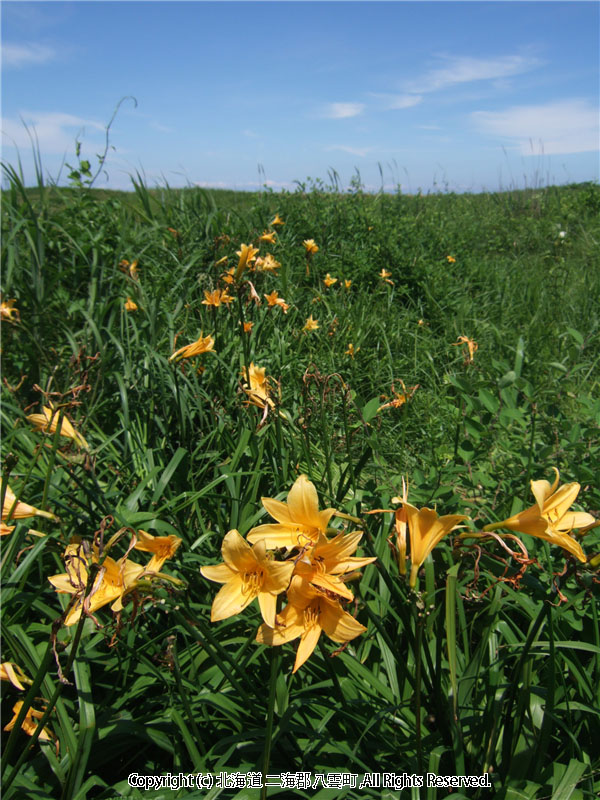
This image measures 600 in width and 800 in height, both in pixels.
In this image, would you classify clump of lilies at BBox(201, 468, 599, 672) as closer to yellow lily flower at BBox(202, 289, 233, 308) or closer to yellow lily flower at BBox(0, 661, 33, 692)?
yellow lily flower at BBox(0, 661, 33, 692)

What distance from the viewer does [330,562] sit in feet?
2.79

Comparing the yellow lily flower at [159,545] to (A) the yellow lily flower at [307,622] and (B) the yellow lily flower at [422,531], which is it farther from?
(B) the yellow lily flower at [422,531]

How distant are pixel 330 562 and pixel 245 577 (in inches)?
6.3

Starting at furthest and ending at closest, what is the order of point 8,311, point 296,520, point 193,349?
point 8,311, point 193,349, point 296,520

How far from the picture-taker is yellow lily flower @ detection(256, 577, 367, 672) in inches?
32.1

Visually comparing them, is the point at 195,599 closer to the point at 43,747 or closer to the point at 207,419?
the point at 43,747

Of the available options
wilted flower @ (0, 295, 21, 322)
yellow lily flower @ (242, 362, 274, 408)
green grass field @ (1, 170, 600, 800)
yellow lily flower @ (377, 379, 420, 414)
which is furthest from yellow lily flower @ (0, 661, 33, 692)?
wilted flower @ (0, 295, 21, 322)

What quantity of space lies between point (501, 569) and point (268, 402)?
0.83m

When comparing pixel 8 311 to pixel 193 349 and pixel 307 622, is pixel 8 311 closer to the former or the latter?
pixel 193 349

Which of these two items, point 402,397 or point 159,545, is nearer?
point 159,545

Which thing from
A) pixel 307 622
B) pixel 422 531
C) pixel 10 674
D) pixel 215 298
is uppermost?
pixel 215 298

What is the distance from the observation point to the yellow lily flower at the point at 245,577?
81 cm

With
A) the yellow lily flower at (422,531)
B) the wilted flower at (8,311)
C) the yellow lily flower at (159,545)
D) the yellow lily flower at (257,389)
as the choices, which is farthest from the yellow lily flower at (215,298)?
the yellow lily flower at (422,531)

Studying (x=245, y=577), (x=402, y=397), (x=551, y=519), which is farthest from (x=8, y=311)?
(x=551, y=519)
